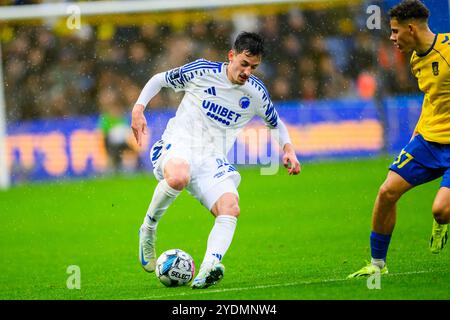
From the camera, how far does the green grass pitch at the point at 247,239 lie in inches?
276

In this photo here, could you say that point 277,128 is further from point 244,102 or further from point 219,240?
point 219,240

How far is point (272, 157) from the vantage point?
59.6 feet

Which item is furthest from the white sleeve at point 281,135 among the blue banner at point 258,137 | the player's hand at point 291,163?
the blue banner at point 258,137

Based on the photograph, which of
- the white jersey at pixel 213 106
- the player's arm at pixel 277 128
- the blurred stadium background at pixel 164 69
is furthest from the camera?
the blurred stadium background at pixel 164 69

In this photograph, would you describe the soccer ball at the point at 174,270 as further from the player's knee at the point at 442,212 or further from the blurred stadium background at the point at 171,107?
the blurred stadium background at the point at 171,107

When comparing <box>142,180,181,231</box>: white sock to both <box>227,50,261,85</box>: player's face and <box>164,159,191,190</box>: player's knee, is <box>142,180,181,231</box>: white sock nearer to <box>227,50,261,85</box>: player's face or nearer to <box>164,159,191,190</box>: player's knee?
<box>164,159,191,190</box>: player's knee

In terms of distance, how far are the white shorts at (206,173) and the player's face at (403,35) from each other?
171 centimetres

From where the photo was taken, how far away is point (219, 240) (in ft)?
22.7

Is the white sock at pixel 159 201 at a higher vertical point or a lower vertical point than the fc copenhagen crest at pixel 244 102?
lower

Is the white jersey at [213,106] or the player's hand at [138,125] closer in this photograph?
the player's hand at [138,125]

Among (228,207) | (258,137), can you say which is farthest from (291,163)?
(258,137)

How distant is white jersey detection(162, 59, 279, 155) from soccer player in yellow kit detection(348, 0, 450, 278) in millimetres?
1235

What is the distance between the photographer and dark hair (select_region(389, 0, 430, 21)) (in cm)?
675

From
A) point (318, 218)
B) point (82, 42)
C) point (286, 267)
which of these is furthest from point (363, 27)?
point (286, 267)
